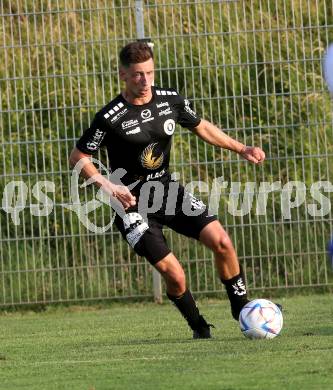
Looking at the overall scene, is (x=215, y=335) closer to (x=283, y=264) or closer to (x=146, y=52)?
(x=146, y=52)

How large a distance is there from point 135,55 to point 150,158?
79 cm

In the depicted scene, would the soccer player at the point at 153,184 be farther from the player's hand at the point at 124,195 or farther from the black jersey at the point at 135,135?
the player's hand at the point at 124,195

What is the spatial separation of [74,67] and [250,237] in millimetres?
2555

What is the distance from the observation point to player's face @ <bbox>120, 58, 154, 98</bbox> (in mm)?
8438

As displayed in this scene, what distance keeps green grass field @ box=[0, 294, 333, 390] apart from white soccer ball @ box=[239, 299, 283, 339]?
0.40 ft

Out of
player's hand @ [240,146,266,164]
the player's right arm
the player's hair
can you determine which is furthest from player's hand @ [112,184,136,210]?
player's hand @ [240,146,266,164]

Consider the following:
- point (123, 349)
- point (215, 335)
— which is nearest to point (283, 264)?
point (215, 335)

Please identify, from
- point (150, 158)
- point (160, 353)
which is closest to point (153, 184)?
point (150, 158)

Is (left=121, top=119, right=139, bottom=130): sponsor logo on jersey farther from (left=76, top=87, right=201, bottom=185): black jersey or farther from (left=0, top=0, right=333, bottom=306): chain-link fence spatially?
(left=0, top=0, right=333, bottom=306): chain-link fence

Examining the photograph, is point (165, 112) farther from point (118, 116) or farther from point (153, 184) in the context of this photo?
point (153, 184)

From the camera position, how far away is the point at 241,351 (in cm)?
750

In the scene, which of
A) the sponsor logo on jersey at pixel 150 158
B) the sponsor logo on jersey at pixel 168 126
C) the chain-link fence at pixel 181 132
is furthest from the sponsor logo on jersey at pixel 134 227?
the chain-link fence at pixel 181 132

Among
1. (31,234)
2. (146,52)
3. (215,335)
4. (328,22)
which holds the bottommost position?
(215,335)

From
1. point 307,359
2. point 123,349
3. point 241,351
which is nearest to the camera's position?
point 307,359
